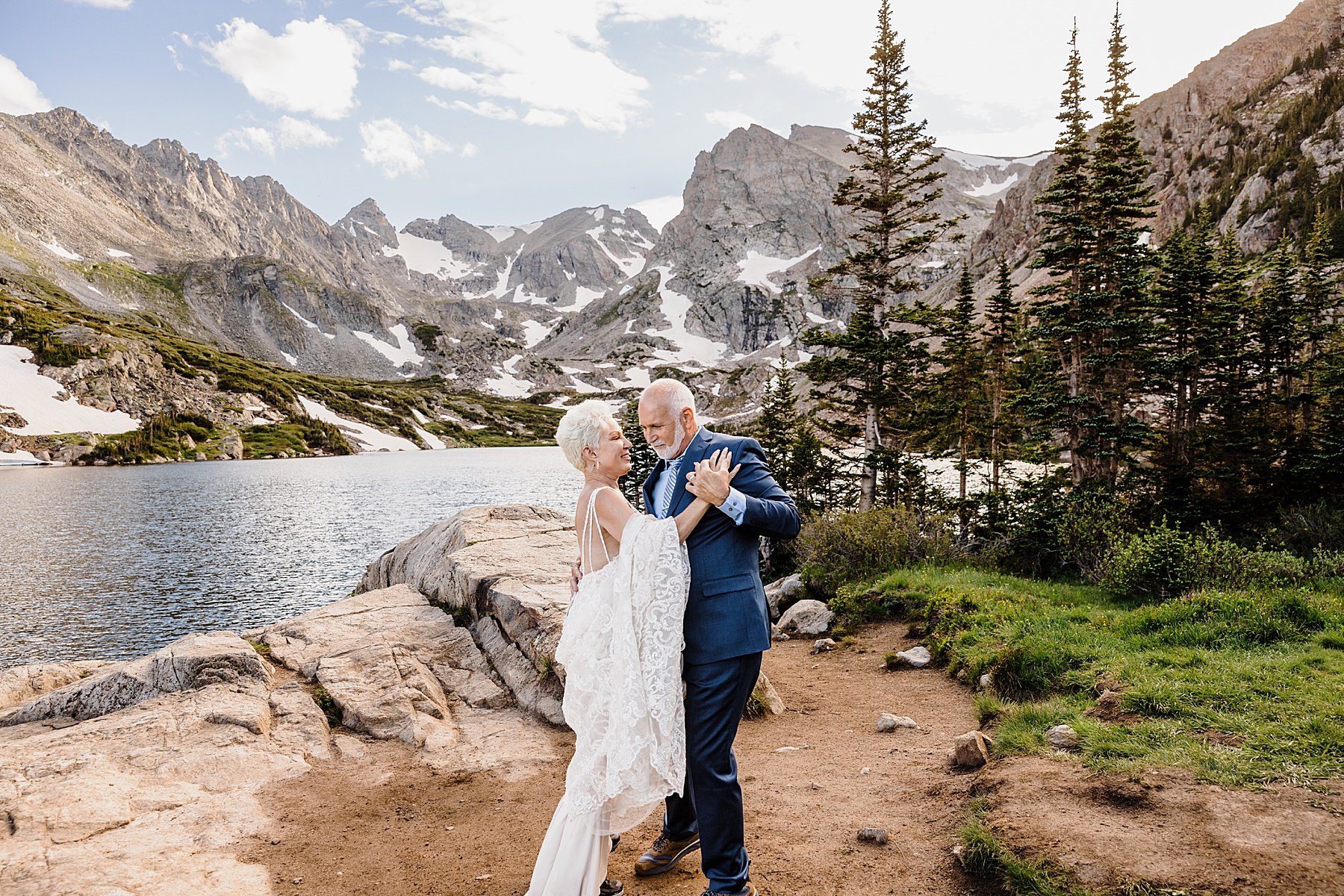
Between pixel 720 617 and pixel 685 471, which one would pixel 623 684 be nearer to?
pixel 720 617

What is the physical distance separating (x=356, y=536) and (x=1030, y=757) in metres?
42.5

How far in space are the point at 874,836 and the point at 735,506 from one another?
11.3ft

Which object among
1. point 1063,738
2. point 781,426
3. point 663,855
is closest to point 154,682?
point 663,855

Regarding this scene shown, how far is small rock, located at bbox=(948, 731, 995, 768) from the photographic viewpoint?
6.62 metres

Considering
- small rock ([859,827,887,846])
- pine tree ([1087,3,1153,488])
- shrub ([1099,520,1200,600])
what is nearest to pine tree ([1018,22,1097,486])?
pine tree ([1087,3,1153,488])

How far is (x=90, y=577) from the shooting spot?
30.4 m

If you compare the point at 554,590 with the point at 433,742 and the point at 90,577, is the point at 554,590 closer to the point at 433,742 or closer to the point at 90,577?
the point at 433,742

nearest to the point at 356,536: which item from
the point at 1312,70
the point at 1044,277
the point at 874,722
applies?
the point at 874,722

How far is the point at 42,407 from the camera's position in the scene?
111062 millimetres

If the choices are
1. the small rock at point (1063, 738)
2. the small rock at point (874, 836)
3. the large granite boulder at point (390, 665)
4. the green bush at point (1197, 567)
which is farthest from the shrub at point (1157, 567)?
the large granite boulder at point (390, 665)

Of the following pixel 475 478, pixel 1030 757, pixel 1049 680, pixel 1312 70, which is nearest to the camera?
pixel 1030 757

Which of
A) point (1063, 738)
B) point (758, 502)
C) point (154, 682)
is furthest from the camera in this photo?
point (154, 682)

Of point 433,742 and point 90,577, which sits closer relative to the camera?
point 433,742

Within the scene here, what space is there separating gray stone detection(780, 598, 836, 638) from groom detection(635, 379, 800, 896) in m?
9.44
